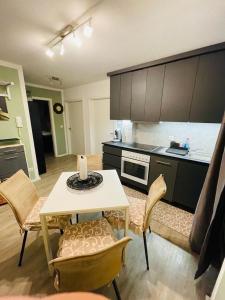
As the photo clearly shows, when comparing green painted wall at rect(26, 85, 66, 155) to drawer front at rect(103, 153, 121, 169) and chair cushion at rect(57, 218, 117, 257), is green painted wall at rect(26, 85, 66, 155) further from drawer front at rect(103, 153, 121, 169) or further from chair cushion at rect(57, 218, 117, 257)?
chair cushion at rect(57, 218, 117, 257)

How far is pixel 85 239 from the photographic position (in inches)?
45.8

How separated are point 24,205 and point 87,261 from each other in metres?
1.06

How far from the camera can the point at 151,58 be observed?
224 centimetres

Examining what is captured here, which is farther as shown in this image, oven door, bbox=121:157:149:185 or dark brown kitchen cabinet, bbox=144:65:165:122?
oven door, bbox=121:157:149:185

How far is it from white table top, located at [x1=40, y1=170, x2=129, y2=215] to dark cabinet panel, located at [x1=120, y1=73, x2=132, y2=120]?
1.72 m

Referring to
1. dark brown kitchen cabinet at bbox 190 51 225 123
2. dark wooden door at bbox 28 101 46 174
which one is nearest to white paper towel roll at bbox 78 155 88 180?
dark brown kitchen cabinet at bbox 190 51 225 123

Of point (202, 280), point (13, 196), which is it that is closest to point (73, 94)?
point (13, 196)

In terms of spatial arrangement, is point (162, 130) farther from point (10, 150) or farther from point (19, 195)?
point (10, 150)

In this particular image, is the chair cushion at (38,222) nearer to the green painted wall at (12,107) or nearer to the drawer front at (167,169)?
the drawer front at (167,169)

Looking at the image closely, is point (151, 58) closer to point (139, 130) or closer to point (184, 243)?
point (139, 130)

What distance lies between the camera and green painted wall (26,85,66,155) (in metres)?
4.14

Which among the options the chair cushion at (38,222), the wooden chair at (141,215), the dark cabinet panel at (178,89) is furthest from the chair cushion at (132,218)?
the dark cabinet panel at (178,89)

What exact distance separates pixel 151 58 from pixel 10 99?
8.50 feet

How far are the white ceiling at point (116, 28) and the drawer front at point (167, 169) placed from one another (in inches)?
62.1
